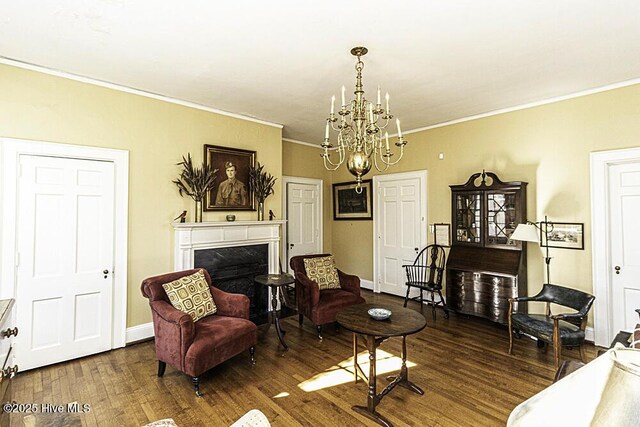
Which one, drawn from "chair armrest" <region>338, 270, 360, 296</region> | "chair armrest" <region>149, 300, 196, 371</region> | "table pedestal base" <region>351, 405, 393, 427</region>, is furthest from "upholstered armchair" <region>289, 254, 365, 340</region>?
"chair armrest" <region>149, 300, 196, 371</region>

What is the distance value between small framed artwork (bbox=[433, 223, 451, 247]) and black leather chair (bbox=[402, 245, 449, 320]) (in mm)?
90

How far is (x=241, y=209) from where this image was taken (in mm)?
4574

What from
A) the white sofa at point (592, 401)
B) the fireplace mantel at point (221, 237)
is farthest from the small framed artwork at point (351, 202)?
the white sofa at point (592, 401)

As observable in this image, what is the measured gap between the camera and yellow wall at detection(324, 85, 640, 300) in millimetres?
3521

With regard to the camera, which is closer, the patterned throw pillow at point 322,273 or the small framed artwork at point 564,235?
the small framed artwork at point 564,235

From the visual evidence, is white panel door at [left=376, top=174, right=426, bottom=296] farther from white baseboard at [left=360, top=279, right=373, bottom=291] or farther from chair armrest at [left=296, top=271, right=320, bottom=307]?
chair armrest at [left=296, top=271, right=320, bottom=307]

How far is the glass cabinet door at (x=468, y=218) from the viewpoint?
4.27 meters

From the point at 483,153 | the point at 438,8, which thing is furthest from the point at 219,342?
the point at 483,153

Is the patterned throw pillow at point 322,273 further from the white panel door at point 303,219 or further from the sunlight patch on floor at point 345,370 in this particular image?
the white panel door at point 303,219

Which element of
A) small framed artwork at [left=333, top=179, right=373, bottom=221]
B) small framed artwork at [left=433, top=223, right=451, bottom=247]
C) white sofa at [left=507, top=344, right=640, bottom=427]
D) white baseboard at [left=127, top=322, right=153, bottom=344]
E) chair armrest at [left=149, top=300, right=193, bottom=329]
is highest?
small framed artwork at [left=333, top=179, right=373, bottom=221]

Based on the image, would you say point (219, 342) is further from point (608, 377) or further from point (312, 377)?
point (608, 377)

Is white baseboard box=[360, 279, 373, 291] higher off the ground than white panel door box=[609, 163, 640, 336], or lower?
lower

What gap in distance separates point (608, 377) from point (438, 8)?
2.28m

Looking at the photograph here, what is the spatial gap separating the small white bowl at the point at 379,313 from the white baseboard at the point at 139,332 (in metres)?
2.66
